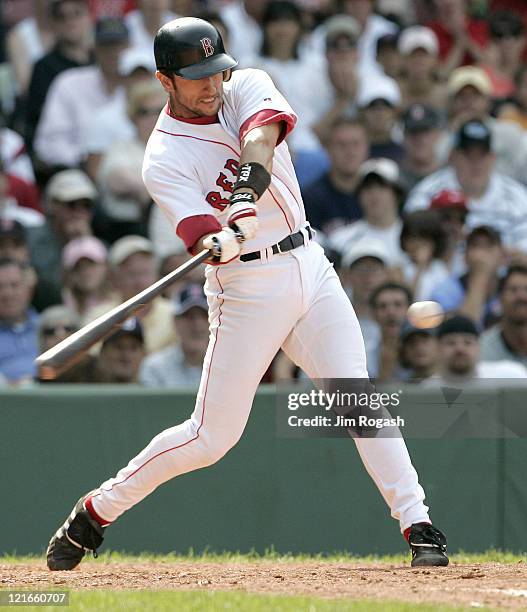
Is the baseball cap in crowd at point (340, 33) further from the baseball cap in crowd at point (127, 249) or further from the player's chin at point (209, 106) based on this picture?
the player's chin at point (209, 106)

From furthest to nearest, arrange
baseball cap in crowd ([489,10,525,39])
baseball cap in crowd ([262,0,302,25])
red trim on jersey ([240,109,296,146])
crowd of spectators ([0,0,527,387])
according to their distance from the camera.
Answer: baseball cap in crowd ([489,10,525,39]), baseball cap in crowd ([262,0,302,25]), crowd of spectators ([0,0,527,387]), red trim on jersey ([240,109,296,146])

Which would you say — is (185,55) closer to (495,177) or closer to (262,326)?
(262,326)

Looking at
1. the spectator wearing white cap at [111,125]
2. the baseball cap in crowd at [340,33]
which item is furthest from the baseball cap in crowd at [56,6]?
the baseball cap in crowd at [340,33]

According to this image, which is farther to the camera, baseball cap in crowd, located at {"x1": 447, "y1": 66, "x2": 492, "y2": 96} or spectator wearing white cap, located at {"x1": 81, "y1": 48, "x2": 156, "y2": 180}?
baseball cap in crowd, located at {"x1": 447, "y1": 66, "x2": 492, "y2": 96}

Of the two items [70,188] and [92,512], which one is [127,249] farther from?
[92,512]

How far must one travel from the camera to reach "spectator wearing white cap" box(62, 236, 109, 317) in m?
8.00

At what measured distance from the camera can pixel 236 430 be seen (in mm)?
4750

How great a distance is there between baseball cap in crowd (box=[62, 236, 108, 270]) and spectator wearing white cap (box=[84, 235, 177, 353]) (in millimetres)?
120

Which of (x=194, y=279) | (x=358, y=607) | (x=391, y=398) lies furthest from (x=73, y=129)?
(x=358, y=607)

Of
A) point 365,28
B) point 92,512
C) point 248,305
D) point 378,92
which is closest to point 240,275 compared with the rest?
→ point 248,305

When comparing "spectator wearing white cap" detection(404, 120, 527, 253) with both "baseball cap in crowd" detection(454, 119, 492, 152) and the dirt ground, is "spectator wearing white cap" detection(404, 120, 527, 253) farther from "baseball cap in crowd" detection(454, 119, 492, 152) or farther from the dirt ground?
the dirt ground

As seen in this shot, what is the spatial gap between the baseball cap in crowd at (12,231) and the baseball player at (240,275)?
10.8 ft

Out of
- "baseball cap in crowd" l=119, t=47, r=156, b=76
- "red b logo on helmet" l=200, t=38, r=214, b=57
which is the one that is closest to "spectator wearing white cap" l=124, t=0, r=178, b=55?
"baseball cap in crowd" l=119, t=47, r=156, b=76

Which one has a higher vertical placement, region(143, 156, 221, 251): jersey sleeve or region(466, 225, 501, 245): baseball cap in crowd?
region(466, 225, 501, 245): baseball cap in crowd
